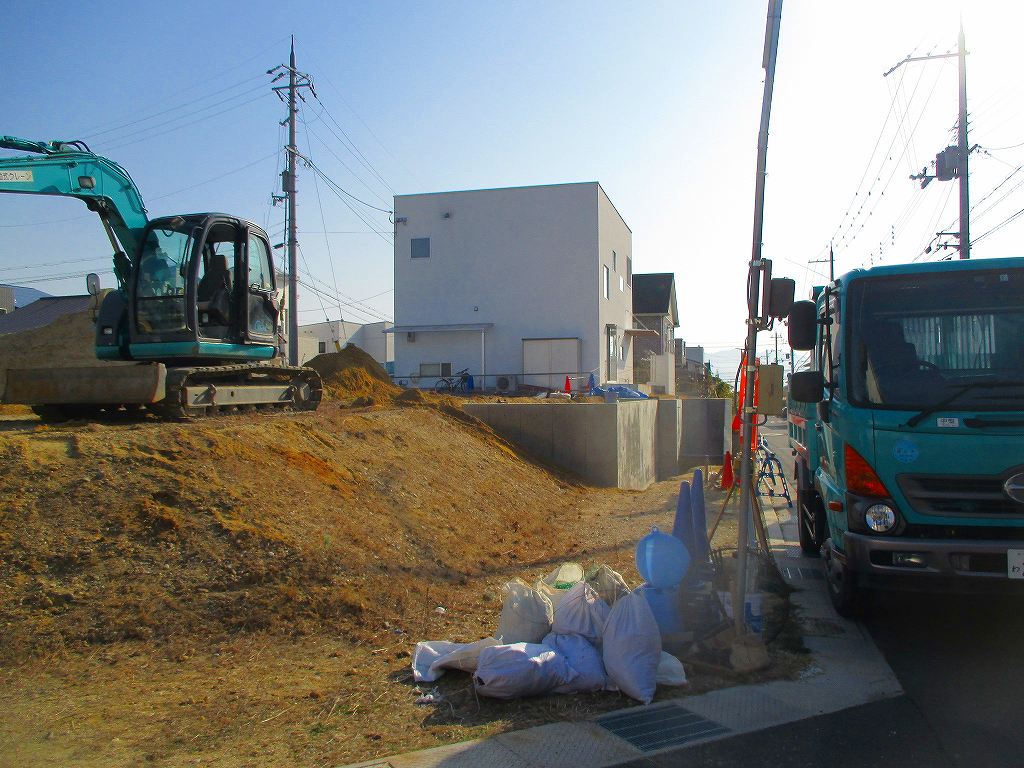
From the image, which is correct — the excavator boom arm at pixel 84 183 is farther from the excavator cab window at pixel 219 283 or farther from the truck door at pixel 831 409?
the truck door at pixel 831 409

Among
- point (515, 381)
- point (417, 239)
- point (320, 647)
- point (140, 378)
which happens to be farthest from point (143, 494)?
point (417, 239)

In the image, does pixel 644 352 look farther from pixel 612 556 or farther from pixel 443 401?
pixel 612 556

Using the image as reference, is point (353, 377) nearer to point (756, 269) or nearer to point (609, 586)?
point (609, 586)

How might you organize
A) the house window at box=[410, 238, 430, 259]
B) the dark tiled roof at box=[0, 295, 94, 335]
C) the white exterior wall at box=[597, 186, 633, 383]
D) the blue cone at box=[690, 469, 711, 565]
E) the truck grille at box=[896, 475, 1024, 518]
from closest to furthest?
the truck grille at box=[896, 475, 1024, 518], the blue cone at box=[690, 469, 711, 565], the white exterior wall at box=[597, 186, 633, 383], the house window at box=[410, 238, 430, 259], the dark tiled roof at box=[0, 295, 94, 335]

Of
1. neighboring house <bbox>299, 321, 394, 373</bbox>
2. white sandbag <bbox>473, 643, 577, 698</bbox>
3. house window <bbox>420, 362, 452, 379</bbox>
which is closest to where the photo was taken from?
white sandbag <bbox>473, 643, 577, 698</bbox>

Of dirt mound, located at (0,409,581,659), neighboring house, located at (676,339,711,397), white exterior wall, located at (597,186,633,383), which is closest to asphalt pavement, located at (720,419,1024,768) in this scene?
dirt mound, located at (0,409,581,659)

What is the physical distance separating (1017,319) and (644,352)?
42.0 metres

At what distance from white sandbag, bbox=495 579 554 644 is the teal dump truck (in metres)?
2.16

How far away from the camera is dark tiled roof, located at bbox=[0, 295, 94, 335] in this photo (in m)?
35.6

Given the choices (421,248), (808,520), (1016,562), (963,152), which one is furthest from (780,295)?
(421,248)

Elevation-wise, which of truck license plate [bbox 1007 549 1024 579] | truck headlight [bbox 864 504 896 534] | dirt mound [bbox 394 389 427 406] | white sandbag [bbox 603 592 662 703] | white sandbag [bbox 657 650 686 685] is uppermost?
dirt mound [bbox 394 389 427 406]

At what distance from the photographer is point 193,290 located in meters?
10.5

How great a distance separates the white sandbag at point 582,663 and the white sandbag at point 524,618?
15 cm

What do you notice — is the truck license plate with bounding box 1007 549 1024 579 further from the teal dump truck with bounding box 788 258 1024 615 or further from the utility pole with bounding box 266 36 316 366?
the utility pole with bounding box 266 36 316 366
